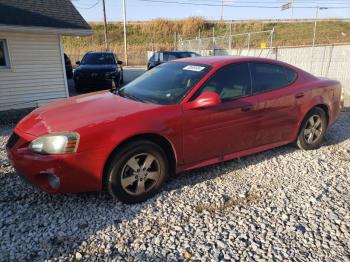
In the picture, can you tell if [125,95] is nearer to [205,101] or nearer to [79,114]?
[79,114]

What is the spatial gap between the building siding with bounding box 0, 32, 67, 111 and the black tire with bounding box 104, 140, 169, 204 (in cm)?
735

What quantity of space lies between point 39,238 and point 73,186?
58 cm

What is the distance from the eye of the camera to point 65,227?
3213 mm

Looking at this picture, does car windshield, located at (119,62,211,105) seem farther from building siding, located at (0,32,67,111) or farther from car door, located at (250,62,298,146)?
building siding, located at (0,32,67,111)

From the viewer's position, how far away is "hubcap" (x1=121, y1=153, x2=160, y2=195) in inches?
140

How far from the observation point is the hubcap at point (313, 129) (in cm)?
525

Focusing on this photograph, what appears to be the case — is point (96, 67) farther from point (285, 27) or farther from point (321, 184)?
point (285, 27)

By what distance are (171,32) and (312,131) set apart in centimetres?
4906

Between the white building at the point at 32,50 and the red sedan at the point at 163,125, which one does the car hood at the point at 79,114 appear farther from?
the white building at the point at 32,50

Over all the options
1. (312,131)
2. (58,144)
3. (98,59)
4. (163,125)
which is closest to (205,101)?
(163,125)

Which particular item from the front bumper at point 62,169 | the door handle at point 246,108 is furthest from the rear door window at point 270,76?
the front bumper at point 62,169

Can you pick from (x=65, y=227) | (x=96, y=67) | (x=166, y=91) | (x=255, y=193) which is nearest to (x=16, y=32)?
(x=96, y=67)

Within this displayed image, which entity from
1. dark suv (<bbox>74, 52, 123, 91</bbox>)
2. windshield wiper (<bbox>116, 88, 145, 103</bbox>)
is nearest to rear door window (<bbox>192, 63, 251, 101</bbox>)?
windshield wiper (<bbox>116, 88, 145, 103</bbox>)

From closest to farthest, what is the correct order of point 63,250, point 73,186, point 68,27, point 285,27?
point 63,250
point 73,186
point 68,27
point 285,27
